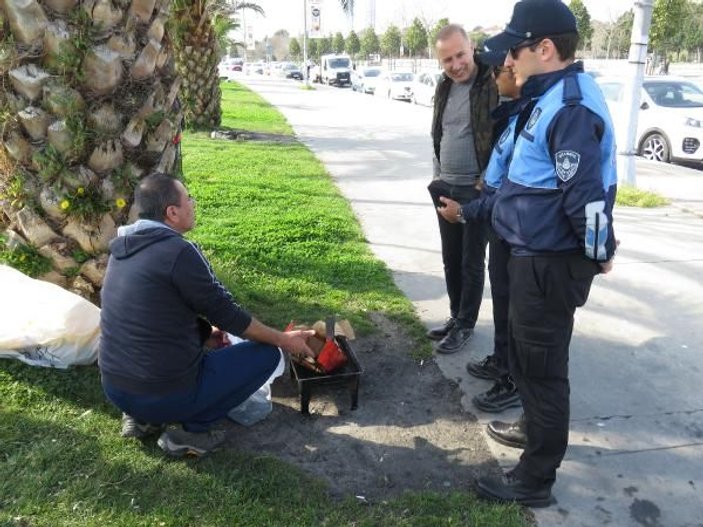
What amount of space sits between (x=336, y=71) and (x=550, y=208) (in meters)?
42.1

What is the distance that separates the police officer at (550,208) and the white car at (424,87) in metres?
22.3

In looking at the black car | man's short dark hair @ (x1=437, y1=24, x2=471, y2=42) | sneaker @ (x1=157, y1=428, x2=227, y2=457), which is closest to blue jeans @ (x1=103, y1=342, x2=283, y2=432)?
sneaker @ (x1=157, y1=428, x2=227, y2=457)

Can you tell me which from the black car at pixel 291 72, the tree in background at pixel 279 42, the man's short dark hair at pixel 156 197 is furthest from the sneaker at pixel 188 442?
the tree in background at pixel 279 42

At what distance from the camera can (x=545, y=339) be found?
2.54 m

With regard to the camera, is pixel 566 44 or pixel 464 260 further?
pixel 464 260

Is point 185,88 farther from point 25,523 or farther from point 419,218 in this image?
point 25,523

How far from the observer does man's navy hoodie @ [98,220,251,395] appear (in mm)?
2643

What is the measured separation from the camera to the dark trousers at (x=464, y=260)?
3961 millimetres

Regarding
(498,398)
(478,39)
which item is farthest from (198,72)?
(498,398)

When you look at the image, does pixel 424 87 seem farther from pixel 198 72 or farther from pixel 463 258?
pixel 463 258

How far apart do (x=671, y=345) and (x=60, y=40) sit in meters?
4.17

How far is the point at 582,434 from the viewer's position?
10.8ft

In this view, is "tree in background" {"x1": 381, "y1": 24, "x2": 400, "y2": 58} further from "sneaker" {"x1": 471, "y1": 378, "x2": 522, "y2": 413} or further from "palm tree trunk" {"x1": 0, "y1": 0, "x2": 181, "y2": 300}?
"sneaker" {"x1": 471, "y1": 378, "x2": 522, "y2": 413}

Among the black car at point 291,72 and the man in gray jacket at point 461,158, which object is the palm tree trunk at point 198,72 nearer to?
the man in gray jacket at point 461,158
